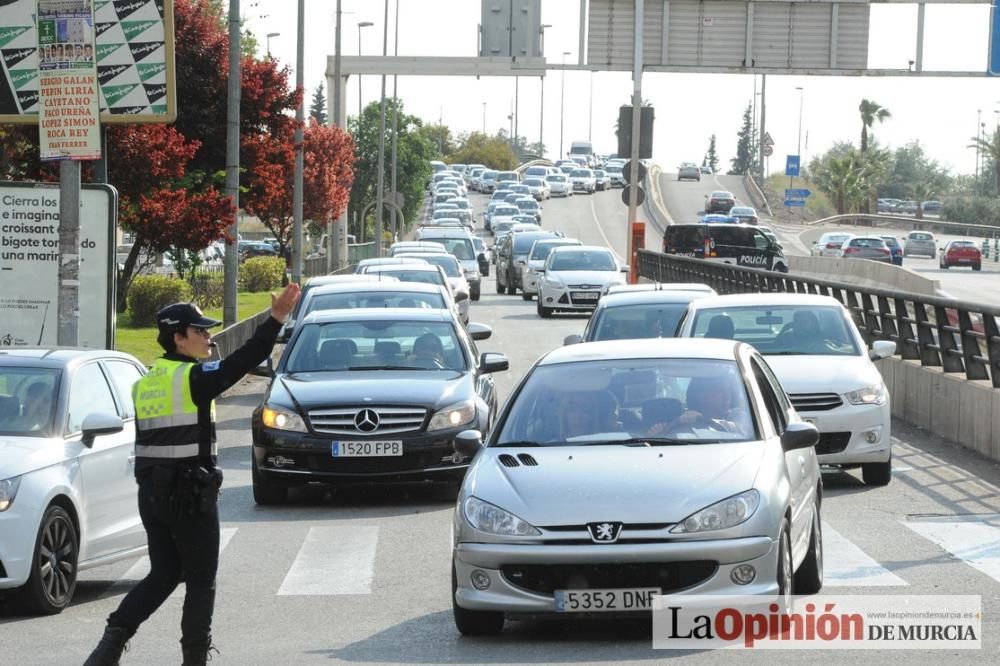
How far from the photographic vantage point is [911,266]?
254ft

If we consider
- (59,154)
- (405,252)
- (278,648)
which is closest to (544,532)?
(278,648)

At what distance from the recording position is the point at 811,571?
9.58 metres

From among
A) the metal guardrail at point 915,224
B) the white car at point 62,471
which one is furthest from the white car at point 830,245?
the white car at point 62,471

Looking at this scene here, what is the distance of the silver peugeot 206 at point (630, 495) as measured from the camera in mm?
8141

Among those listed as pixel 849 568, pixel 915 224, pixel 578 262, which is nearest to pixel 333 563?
pixel 849 568

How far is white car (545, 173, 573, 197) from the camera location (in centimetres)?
11675

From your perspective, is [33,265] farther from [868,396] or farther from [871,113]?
[871,113]

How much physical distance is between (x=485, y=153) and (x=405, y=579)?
539 feet

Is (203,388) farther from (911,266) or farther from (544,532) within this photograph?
(911,266)

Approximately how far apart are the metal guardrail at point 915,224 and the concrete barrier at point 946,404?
267 ft

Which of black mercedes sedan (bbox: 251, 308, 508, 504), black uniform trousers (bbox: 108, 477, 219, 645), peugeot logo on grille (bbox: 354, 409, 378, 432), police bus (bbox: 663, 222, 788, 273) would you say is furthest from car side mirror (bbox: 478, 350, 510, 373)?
police bus (bbox: 663, 222, 788, 273)

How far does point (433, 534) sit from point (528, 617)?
12.0 feet

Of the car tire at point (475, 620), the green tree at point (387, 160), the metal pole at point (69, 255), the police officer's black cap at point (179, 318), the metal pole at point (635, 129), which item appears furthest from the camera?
the green tree at point (387, 160)

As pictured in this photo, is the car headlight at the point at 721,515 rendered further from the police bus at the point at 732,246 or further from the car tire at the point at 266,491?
the police bus at the point at 732,246
